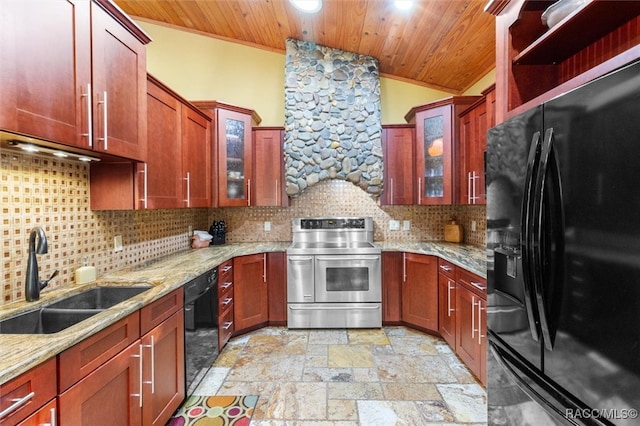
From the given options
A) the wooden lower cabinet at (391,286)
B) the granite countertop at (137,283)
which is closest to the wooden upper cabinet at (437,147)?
the granite countertop at (137,283)

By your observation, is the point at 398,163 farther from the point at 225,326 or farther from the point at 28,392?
the point at 28,392

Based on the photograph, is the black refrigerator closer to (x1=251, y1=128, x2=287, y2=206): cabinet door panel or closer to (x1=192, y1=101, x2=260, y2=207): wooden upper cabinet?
(x1=251, y1=128, x2=287, y2=206): cabinet door panel

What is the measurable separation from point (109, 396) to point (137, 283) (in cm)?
68

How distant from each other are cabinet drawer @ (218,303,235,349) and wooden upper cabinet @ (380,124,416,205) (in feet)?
6.88

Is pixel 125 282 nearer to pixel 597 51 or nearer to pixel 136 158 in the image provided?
pixel 136 158

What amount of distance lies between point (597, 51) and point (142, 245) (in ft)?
10.5

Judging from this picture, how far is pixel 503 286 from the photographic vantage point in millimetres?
1285

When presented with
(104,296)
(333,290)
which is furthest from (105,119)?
(333,290)

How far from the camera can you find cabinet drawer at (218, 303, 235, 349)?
102 inches

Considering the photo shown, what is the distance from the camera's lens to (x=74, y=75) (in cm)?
131

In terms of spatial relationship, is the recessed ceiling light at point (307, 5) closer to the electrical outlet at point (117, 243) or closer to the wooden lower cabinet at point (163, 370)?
the electrical outlet at point (117, 243)

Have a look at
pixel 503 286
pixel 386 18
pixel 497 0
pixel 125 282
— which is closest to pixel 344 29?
pixel 386 18

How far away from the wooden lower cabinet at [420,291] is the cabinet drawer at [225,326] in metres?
→ 1.86

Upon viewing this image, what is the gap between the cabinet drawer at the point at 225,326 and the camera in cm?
259
